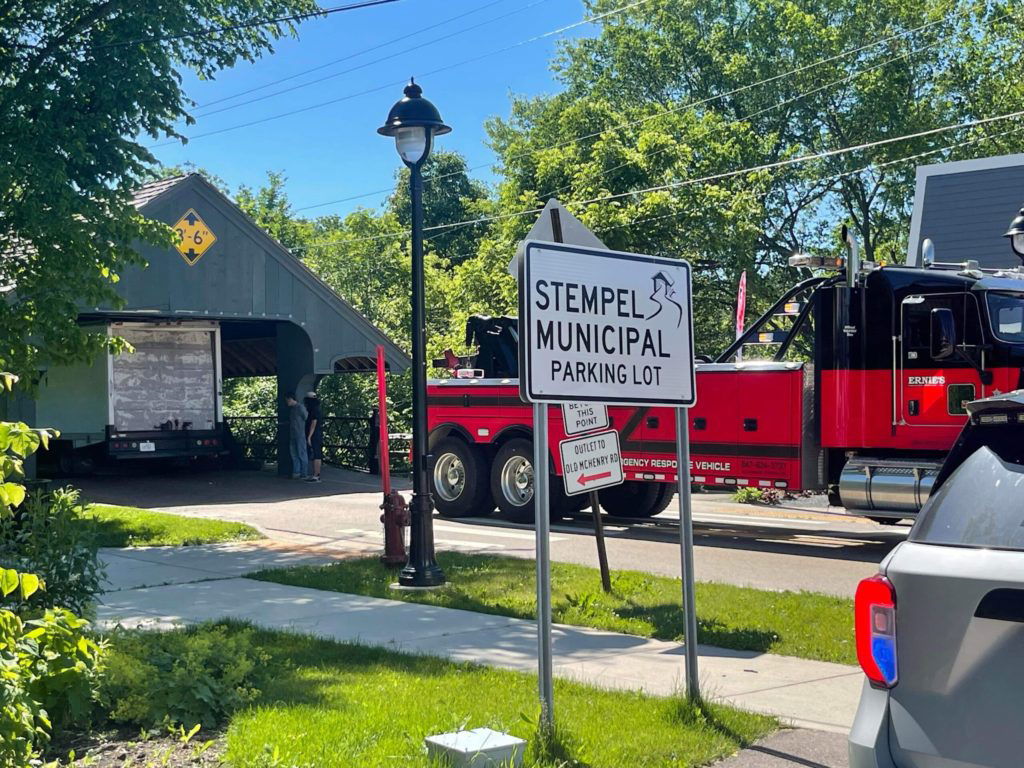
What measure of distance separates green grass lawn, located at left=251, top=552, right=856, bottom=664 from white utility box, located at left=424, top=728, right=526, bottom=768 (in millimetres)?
3342

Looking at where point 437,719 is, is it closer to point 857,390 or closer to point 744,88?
point 857,390

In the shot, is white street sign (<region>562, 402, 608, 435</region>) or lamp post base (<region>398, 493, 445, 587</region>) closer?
white street sign (<region>562, 402, 608, 435</region>)

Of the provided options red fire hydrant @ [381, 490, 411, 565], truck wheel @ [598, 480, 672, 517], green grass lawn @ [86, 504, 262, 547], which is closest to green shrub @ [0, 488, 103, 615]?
red fire hydrant @ [381, 490, 411, 565]

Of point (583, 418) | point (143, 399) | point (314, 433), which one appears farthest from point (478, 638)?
point (143, 399)

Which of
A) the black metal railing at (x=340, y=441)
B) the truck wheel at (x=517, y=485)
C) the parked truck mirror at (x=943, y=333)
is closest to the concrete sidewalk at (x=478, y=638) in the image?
the truck wheel at (x=517, y=485)

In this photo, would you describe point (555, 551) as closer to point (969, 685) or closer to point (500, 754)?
point (500, 754)

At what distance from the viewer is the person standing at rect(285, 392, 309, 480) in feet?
76.6

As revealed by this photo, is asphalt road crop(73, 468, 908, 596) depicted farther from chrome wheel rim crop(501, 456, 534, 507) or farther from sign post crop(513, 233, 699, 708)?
sign post crop(513, 233, 699, 708)

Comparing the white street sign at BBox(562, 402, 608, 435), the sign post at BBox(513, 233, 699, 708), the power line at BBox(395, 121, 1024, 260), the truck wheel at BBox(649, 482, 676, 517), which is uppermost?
the power line at BBox(395, 121, 1024, 260)

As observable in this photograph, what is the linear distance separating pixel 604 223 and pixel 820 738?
72.0 ft

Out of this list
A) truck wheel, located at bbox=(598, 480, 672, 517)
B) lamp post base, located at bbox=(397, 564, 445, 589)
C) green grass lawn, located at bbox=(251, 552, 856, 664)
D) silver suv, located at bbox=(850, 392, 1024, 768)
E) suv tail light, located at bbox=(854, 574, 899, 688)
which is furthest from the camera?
truck wheel, located at bbox=(598, 480, 672, 517)

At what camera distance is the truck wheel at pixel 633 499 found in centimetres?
1667

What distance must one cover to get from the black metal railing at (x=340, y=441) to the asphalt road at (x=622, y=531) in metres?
2.72

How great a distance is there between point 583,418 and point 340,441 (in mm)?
19302
